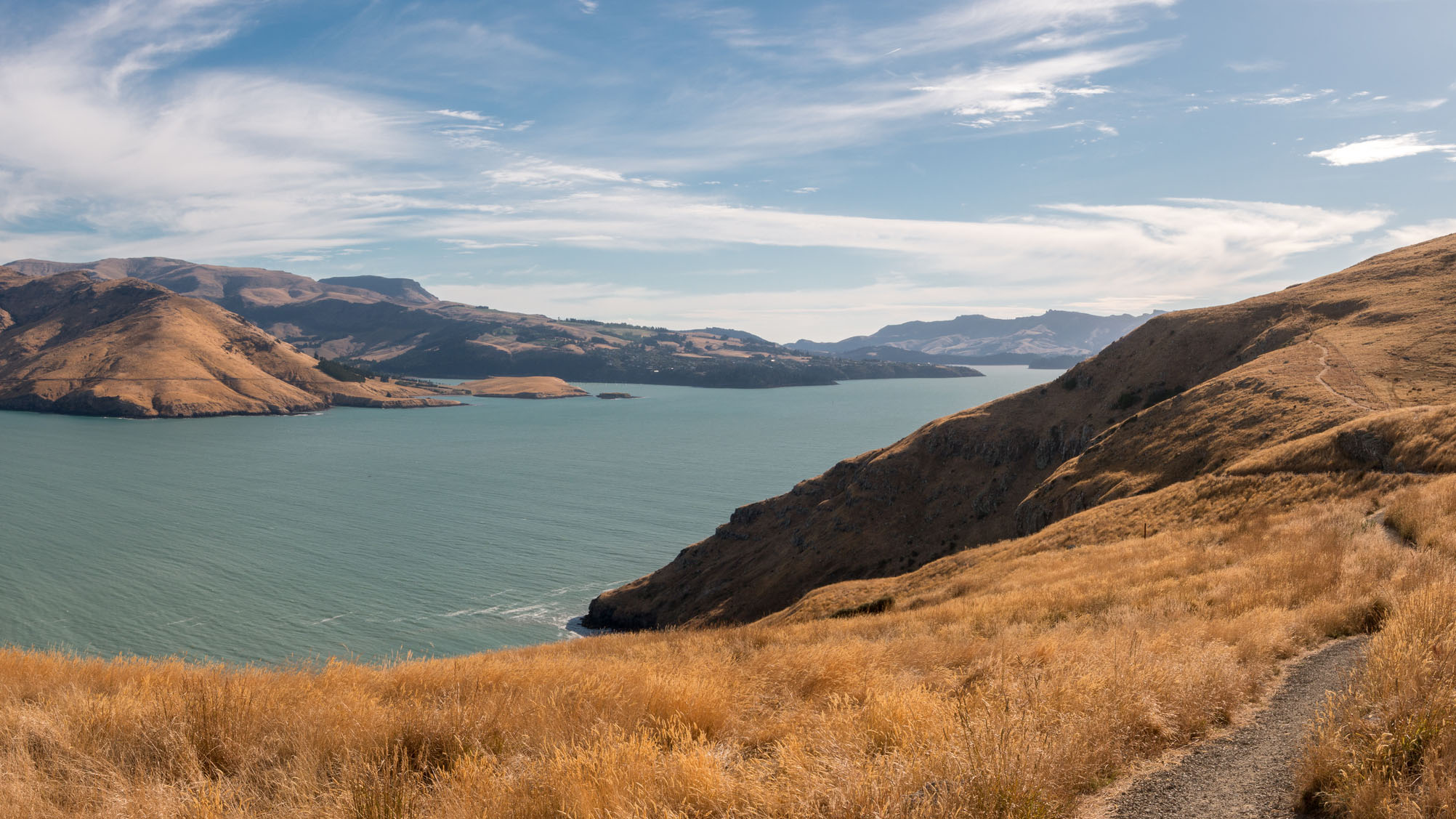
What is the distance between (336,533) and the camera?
8425 cm

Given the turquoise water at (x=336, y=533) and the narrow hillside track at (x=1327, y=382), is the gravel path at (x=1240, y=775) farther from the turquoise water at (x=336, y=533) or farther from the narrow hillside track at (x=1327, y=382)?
the narrow hillside track at (x=1327, y=382)

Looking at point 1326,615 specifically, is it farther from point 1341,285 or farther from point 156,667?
point 1341,285

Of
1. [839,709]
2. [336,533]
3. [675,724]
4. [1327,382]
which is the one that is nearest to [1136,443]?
[1327,382]

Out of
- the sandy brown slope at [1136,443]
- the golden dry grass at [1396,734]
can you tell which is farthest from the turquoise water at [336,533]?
the sandy brown slope at [1136,443]

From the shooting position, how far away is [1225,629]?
10406 millimetres

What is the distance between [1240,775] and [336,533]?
9533cm

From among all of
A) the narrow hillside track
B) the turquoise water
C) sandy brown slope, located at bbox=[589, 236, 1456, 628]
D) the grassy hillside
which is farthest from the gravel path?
the narrow hillside track

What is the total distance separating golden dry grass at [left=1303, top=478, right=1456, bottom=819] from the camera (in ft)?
16.3

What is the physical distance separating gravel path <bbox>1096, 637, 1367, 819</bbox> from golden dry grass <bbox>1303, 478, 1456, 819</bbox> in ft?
1.16

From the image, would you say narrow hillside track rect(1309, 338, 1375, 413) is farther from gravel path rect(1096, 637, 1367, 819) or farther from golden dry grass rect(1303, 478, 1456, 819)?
gravel path rect(1096, 637, 1367, 819)

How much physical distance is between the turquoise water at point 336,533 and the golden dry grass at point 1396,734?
628 inches

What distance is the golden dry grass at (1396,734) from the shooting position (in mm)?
4953

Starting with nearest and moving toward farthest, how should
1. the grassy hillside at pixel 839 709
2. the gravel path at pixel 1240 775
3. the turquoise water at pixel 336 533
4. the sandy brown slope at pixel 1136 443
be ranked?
the grassy hillside at pixel 839 709, the gravel path at pixel 1240 775, the sandy brown slope at pixel 1136 443, the turquoise water at pixel 336 533

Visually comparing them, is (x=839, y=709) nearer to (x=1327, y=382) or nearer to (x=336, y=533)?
(x=1327, y=382)
